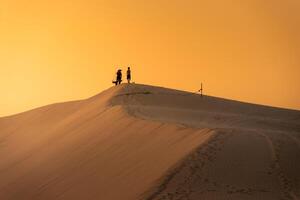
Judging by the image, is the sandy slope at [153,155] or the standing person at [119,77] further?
the standing person at [119,77]

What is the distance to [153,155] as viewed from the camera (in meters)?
18.4

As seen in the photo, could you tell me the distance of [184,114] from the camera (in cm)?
2866

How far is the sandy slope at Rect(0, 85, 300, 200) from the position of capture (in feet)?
48.0

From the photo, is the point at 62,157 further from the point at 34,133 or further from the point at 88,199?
the point at 34,133

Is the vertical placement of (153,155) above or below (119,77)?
above

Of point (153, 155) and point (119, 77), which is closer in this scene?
point (153, 155)

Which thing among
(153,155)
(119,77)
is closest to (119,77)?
(119,77)

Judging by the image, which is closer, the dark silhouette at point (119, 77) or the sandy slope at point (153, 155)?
the sandy slope at point (153, 155)

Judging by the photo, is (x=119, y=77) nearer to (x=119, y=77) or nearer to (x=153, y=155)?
(x=119, y=77)

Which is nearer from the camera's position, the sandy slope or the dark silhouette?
the sandy slope

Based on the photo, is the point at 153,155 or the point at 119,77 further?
the point at 119,77

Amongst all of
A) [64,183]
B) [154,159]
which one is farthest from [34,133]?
[154,159]

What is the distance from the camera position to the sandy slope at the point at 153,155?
14.6 metres

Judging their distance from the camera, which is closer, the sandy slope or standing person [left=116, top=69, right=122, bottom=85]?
the sandy slope
